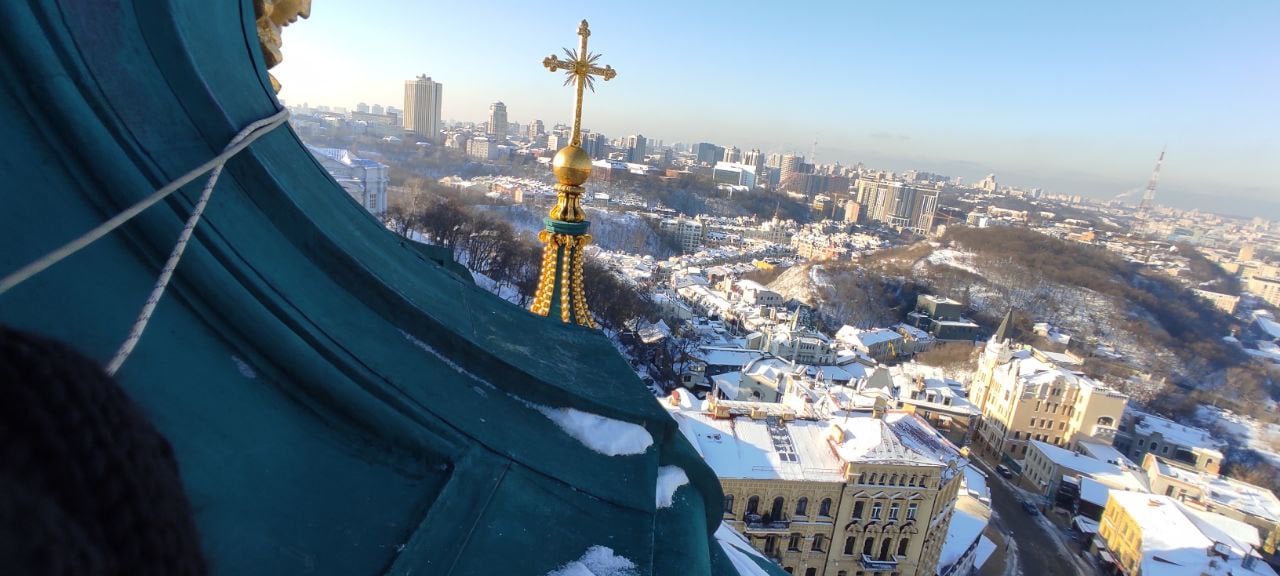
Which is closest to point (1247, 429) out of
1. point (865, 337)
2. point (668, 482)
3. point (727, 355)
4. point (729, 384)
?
point (865, 337)

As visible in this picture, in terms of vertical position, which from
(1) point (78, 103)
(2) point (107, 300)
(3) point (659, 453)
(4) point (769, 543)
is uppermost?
(1) point (78, 103)

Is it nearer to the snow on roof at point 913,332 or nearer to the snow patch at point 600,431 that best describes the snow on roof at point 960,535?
the snow patch at point 600,431

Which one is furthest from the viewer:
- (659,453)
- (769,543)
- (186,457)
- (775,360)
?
(775,360)

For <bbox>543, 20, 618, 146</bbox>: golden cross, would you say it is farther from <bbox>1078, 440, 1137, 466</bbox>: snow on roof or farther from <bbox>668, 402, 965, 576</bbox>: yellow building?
<bbox>1078, 440, 1137, 466</bbox>: snow on roof

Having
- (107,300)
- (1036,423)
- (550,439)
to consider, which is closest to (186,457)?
(107,300)

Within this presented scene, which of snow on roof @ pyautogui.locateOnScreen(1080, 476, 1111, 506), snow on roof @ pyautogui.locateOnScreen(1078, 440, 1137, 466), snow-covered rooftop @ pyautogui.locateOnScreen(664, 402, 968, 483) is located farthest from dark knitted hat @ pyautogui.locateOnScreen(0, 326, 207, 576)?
snow on roof @ pyautogui.locateOnScreen(1078, 440, 1137, 466)

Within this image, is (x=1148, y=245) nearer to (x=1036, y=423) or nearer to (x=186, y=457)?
(x=1036, y=423)

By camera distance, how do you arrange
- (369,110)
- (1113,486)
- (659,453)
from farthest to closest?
(369,110) < (1113,486) < (659,453)
